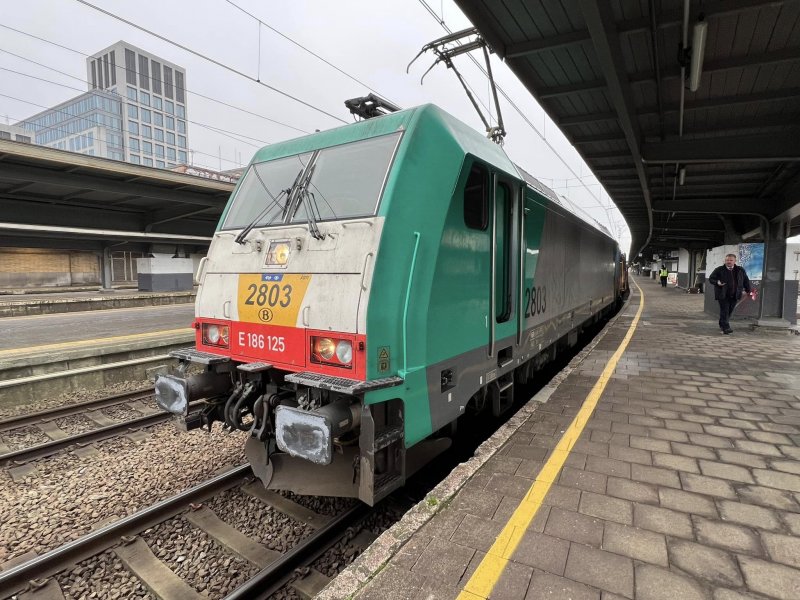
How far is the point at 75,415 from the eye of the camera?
6016mm

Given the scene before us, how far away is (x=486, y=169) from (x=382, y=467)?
254cm

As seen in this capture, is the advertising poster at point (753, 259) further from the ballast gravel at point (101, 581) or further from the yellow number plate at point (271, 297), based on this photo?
the ballast gravel at point (101, 581)

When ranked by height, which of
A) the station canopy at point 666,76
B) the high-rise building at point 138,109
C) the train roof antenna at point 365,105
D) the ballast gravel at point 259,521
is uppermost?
the high-rise building at point 138,109

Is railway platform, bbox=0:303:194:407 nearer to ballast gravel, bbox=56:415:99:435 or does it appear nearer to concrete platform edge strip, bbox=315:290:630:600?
ballast gravel, bbox=56:415:99:435

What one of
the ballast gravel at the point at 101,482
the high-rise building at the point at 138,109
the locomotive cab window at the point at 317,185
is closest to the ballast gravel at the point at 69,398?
the ballast gravel at the point at 101,482

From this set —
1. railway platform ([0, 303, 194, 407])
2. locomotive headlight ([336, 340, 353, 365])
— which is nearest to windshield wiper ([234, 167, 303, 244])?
locomotive headlight ([336, 340, 353, 365])

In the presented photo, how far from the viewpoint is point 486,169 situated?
3848 mm

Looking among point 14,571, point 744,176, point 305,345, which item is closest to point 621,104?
point 305,345

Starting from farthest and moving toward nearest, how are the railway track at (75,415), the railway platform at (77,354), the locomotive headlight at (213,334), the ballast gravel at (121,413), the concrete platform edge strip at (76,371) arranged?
the railway platform at (77,354)
the concrete platform edge strip at (76,371)
the ballast gravel at (121,413)
the railway track at (75,415)
the locomotive headlight at (213,334)

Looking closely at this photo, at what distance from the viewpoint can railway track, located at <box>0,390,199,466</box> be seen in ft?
15.7

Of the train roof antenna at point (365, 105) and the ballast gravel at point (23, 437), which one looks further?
the ballast gravel at point (23, 437)

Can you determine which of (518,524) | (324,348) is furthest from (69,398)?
(518,524)

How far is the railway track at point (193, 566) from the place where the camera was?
9.29 feet

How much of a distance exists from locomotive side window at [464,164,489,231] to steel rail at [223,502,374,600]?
2.48 metres
